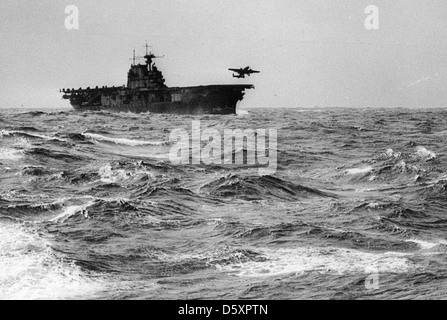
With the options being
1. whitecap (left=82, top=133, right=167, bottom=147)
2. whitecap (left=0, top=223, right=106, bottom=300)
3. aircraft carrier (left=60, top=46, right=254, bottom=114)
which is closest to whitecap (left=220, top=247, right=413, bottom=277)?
whitecap (left=0, top=223, right=106, bottom=300)

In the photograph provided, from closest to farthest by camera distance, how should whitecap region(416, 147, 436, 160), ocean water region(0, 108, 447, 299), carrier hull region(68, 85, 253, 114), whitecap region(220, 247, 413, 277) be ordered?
ocean water region(0, 108, 447, 299)
whitecap region(220, 247, 413, 277)
whitecap region(416, 147, 436, 160)
carrier hull region(68, 85, 253, 114)

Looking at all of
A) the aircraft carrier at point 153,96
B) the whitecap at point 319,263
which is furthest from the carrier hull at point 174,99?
the whitecap at point 319,263

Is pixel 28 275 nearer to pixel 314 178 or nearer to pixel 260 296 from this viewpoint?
pixel 260 296

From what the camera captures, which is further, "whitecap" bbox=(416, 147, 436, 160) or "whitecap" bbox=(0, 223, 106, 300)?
"whitecap" bbox=(416, 147, 436, 160)

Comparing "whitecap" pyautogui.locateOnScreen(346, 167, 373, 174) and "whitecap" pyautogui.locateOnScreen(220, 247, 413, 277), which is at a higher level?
"whitecap" pyautogui.locateOnScreen(346, 167, 373, 174)

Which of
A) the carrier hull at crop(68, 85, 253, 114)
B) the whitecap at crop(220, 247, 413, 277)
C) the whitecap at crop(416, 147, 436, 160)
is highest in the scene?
the carrier hull at crop(68, 85, 253, 114)

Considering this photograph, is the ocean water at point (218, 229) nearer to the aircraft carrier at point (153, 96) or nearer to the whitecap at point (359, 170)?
the whitecap at point (359, 170)

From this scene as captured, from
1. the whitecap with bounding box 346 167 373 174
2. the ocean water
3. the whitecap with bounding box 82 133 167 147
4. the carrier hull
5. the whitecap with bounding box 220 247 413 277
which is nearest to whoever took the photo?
the ocean water

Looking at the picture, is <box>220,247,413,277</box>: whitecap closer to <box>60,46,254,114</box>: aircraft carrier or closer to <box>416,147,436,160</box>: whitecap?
<box>416,147,436,160</box>: whitecap
